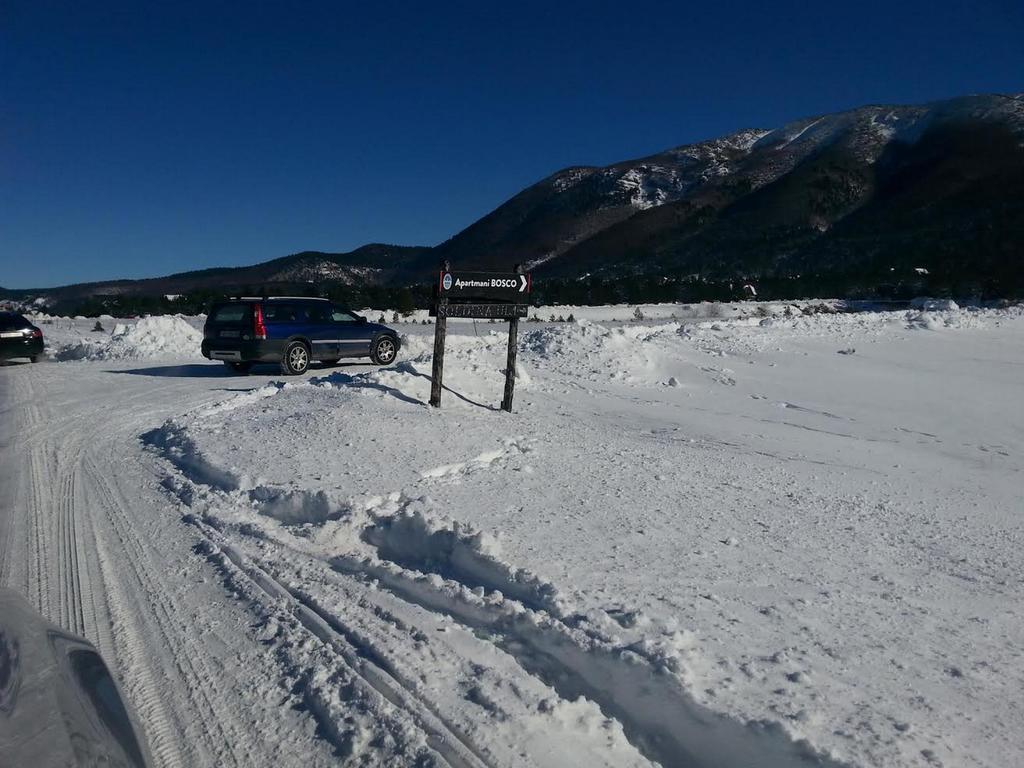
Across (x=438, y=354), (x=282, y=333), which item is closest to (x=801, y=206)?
(x=282, y=333)

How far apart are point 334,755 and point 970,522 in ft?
18.8

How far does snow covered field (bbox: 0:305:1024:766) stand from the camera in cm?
358

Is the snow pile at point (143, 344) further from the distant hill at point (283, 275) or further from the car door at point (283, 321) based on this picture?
the distant hill at point (283, 275)

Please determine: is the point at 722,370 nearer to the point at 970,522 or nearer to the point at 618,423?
the point at 618,423

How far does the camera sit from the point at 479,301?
10398 mm

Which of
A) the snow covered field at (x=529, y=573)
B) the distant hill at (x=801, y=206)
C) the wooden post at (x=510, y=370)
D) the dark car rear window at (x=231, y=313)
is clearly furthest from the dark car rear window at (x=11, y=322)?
the distant hill at (x=801, y=206)

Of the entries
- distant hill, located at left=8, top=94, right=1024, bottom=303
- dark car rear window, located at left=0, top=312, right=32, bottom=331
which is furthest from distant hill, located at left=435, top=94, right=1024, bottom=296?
dark car rear window, located at left=0, top=312, right=32, bottom=331

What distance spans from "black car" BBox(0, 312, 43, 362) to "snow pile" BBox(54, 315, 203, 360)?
1267 mm

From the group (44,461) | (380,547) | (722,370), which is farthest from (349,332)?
(380,547)

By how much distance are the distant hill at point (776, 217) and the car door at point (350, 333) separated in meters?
28.4

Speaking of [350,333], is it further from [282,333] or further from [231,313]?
[231,313]

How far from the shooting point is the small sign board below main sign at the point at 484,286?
33.0ft

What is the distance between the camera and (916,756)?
3262 mm

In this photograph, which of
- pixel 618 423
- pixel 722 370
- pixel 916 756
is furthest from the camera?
pixel 722 370
